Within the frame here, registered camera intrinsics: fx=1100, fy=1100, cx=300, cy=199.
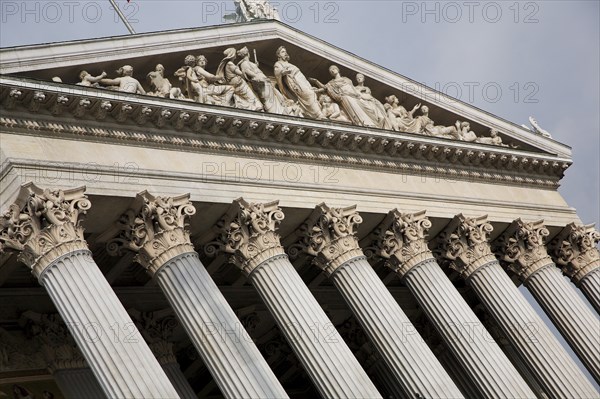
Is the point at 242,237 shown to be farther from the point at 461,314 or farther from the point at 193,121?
the point at 461,314

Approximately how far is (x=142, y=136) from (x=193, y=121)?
5.45ft

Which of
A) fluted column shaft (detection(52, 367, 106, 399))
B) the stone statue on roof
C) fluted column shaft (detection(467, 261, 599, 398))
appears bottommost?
fluted column shaft (detection(467, 261, 599, 398))

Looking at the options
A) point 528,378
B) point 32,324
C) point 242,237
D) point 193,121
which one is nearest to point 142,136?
point 193,121

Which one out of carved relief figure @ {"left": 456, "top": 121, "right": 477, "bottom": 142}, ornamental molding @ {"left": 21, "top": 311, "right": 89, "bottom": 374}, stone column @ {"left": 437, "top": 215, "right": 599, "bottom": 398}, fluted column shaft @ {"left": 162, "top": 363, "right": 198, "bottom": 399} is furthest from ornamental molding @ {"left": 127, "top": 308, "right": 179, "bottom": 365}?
carved relief figure @ {"left": 456, "top": 121, "right": 477, "bottom": 142}

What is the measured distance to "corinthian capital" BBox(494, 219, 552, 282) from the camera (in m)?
38.2

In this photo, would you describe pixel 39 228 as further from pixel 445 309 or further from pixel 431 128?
pixel 431 128

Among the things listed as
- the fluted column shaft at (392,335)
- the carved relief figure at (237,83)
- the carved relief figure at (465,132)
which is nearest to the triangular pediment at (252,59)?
the carved relief figure at (465,132)

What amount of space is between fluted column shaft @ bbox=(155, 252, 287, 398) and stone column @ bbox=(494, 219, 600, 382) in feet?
45.0

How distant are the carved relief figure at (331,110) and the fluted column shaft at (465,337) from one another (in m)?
5.42

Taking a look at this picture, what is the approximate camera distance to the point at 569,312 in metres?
37.3

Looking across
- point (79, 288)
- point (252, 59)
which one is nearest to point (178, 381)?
point (79, 288)

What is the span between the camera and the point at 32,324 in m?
31.8

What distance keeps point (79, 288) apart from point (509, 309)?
1581 cm

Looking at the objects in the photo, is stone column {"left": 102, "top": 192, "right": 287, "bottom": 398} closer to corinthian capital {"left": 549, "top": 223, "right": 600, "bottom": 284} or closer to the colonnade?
the colonnade
